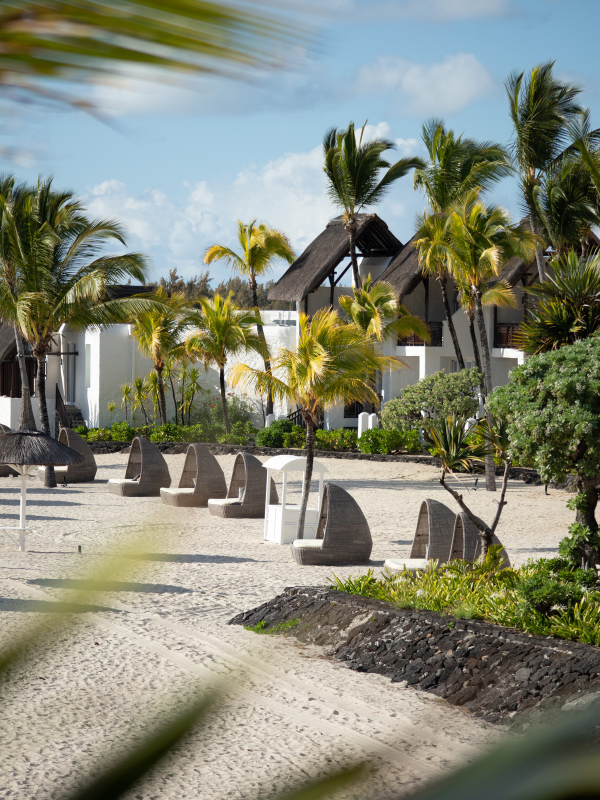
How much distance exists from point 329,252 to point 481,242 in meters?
13.5

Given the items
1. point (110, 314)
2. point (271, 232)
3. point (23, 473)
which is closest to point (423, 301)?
point (271, 232)

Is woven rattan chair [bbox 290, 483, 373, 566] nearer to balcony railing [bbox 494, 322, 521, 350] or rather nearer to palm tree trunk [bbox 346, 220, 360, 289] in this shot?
balcony railing [bbox 494, 322, 521, 350]

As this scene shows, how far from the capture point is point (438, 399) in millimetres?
→ 23422

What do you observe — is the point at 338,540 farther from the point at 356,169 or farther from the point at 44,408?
the point at 356,169

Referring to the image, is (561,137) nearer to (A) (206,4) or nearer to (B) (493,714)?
(B) (493,714)

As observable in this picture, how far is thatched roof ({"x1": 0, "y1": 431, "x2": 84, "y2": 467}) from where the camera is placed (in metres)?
11.9

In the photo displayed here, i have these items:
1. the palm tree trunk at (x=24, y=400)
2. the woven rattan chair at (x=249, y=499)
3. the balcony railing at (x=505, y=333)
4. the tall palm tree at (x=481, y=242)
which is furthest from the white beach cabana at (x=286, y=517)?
the balcony railing at (x=505, y=333)

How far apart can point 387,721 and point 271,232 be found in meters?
26.4

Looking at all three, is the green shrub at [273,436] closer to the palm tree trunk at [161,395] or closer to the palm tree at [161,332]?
the palm tree at [161,332]

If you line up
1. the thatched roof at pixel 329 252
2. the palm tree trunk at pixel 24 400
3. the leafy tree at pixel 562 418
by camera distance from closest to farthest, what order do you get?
the leafy tree at pixel 562 418 < the palm tree trunk at pixel 24 400 < the thatched roof at pixel 329 252

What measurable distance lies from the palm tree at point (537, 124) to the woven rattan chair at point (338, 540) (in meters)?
12.0

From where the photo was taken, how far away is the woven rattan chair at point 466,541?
9.56 m

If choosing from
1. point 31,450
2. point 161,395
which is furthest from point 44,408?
point 161,395

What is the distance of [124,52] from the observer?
313 mm
